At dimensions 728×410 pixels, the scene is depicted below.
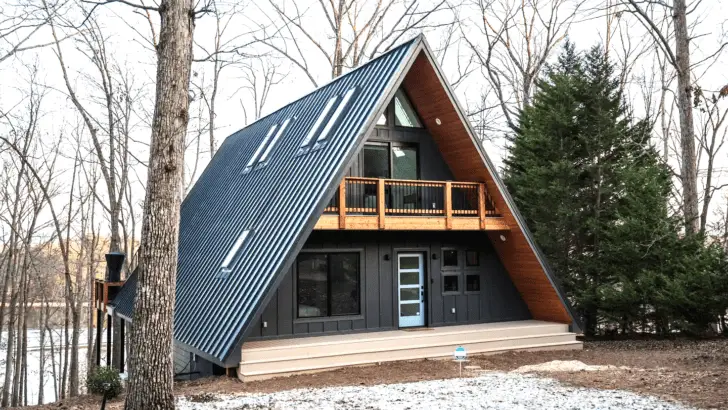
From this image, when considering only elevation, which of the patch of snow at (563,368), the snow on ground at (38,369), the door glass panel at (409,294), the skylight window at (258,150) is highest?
the skylight window at (258,150)

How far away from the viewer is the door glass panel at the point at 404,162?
502 inches

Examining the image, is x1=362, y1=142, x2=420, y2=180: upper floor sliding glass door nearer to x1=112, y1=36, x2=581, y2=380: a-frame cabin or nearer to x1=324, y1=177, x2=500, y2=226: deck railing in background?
x1=112, y1=36, x2=581, y2=380: a-frame cabin

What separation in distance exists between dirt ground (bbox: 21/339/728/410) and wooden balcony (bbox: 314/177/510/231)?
2661 mm

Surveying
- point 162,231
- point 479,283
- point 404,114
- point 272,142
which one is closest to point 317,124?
point 404,114

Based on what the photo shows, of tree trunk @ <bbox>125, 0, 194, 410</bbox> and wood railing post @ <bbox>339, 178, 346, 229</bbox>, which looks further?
wood railing post @ <bbox>339, 178, 346, 229</bbox>

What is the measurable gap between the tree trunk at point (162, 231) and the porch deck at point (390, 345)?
2864 mm

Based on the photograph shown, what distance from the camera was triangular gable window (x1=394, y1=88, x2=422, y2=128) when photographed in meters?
12.8

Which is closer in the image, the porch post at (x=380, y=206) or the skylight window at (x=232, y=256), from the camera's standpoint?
the skylight window at (x=232, y=256)

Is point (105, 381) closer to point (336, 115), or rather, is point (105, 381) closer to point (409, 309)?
point (409, 309)

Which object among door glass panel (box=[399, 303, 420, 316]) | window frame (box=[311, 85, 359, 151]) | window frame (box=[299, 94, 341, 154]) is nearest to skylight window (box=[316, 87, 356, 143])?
window frame (box=[311, 85, 359, 151])

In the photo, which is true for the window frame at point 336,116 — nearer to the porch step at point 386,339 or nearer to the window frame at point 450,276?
the porch step at point 386,339

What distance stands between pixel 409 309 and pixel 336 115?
4487 millimetres

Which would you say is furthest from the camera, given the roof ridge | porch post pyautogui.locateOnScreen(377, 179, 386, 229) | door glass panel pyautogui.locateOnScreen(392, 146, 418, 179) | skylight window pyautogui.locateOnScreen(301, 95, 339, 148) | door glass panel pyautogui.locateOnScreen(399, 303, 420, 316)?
door glass panel pyautogui.locateOnScreen(392, 146, 418, 179)

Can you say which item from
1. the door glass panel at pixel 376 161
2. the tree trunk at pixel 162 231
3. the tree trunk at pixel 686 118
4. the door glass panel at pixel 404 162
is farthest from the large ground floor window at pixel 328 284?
the tree trunk at pixel 686 118
